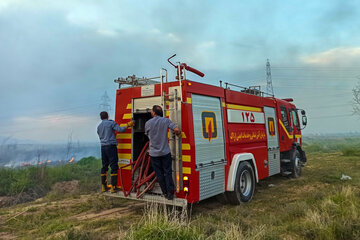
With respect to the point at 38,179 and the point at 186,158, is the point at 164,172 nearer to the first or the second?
the point at 186,158

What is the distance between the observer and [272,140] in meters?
8.22

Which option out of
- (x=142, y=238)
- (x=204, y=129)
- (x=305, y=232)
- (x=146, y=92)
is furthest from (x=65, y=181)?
(x=305, y=232)

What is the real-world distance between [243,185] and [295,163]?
4072 millimetres

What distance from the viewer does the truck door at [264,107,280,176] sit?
26.1 feet

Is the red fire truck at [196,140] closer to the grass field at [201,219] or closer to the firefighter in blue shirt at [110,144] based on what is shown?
the firefighter in blue shirt at [110,144]

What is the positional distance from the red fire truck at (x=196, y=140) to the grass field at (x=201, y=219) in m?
0.51

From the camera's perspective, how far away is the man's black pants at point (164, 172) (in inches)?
194

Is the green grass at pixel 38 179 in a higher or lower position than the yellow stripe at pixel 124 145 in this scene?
lower

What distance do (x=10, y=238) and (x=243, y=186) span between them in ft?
17.0

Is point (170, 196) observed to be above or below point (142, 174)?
below

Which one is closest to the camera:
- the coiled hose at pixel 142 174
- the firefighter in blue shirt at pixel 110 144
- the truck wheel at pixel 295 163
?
the coiled hose at pixel 142 174

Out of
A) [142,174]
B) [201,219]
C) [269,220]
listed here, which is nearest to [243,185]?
[269,220]

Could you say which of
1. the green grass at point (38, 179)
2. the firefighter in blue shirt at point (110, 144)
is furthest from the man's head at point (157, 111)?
the green grass at point (38, 179)

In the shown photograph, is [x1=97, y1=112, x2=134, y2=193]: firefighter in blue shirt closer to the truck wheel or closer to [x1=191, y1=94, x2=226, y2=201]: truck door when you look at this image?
[x1=191, y1=94, x2=226, y2=201]: truck door
